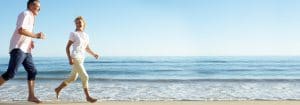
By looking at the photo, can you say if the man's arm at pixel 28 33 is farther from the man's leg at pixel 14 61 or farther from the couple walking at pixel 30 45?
the man's leg at pixel 14 61

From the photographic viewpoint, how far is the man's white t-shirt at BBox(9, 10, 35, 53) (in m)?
5.61

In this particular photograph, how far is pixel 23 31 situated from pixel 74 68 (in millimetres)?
1080

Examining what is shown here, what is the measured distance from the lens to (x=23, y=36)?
224 inches

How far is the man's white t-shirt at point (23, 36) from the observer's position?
221 inches

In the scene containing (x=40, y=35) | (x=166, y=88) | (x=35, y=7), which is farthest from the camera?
(x=166, y=88)

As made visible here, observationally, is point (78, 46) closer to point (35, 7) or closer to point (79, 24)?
point (79, 24)

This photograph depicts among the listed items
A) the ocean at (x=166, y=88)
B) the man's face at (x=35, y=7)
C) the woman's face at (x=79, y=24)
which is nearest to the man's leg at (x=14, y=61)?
the man's face at (x=35, y=7)

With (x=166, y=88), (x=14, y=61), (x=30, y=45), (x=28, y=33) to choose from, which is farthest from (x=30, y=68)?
(x=166, y=88)

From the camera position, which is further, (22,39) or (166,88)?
(166,88)

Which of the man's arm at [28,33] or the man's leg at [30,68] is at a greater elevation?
the man's arm at [28,33]

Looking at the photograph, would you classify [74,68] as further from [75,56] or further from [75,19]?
[75,19]

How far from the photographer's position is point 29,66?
19.7 ft

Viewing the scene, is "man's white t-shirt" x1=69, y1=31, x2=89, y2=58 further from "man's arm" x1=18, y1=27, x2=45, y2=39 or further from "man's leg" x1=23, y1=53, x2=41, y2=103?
"man's arm" x1=18, y1=27, x2=45, y2=39

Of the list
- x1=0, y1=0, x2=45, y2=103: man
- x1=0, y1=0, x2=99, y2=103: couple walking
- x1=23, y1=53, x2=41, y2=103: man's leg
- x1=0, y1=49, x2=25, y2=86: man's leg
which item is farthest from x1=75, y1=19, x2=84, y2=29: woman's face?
x1=0, y1=49, x2=25, y2=86: man's leg
